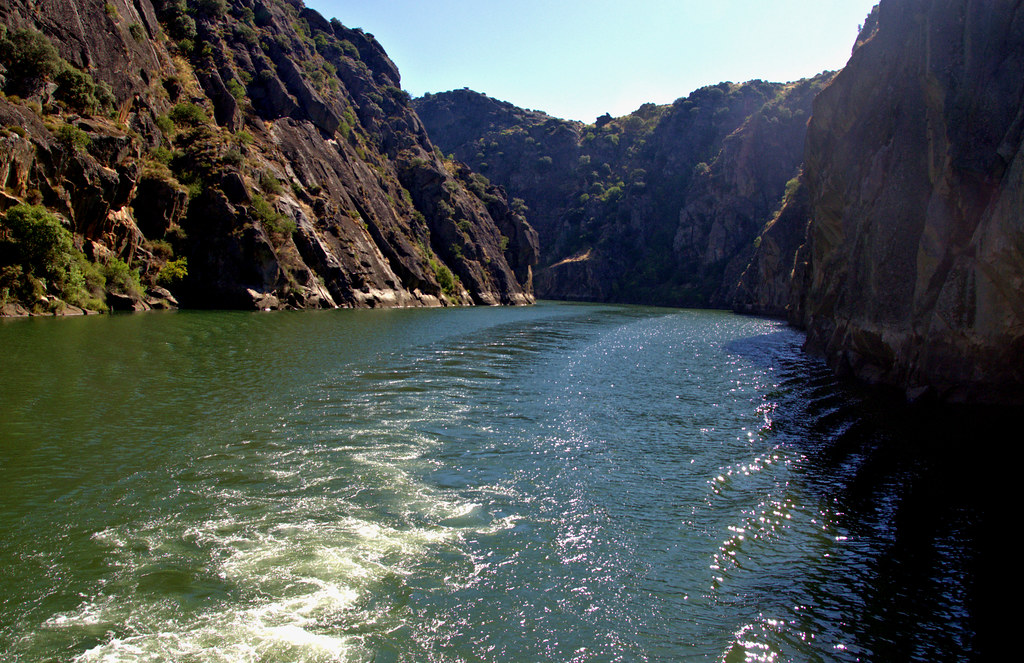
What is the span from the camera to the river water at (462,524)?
23.7 feet

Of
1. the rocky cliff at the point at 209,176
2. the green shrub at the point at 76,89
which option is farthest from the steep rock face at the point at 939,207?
the green shrub at the point at 76,89

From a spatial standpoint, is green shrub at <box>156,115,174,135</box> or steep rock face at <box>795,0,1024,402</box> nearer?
steep rock face at <box>795,0,1024,402</box>

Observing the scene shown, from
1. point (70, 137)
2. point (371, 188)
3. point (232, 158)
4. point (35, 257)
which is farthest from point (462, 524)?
point (371, 188)

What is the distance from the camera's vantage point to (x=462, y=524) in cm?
1035

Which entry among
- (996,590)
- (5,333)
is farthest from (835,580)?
(5,333)

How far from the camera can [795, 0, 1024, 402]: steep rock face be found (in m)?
17.0

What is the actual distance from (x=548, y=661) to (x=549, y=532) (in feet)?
11.2

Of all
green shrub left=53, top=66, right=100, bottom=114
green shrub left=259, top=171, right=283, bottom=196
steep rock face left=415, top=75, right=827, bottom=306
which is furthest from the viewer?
steep rock face left=415, top=75, right=827, bottom=306

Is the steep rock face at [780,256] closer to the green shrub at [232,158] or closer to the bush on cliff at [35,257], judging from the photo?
the green shrub at [232,158]

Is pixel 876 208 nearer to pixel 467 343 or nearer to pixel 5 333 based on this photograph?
pixel 467 343

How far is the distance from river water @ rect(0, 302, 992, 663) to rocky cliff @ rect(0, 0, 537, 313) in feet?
82.2

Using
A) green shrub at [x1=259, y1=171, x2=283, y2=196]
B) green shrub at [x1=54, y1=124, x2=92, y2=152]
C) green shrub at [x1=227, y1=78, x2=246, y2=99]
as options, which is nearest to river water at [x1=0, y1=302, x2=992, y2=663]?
green shrub at [x1=54, y1=124, x2=92, y2=152]

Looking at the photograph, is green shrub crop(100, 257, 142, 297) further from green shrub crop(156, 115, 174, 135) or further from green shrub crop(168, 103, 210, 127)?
green shrub crop(168, 103, 210, 127)

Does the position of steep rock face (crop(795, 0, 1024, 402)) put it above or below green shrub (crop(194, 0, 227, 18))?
below
